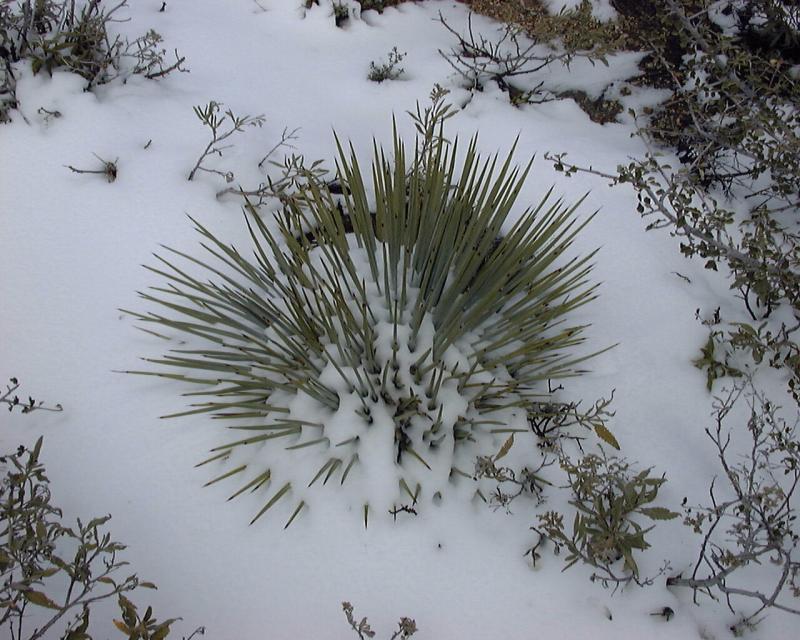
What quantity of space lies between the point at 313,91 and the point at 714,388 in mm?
2126

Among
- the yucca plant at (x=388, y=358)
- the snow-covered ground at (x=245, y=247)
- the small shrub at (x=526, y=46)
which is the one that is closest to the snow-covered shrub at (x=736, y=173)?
the snow-covered ground at (x=245, y=247)

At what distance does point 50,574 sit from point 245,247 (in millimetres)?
1302

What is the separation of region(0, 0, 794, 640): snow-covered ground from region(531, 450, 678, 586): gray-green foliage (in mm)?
74

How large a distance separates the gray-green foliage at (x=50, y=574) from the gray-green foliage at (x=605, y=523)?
1.08 m

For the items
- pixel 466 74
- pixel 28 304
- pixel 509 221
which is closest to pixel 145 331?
pixel 28 304

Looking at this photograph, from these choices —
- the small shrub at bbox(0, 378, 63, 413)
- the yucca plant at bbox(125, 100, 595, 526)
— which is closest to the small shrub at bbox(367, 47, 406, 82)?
the yucca plant at bbox(125, 100, 595, 526)

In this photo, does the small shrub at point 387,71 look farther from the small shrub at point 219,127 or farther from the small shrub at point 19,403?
the small shrub at point 19,403

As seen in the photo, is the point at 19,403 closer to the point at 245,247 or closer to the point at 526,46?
the point at 245,247

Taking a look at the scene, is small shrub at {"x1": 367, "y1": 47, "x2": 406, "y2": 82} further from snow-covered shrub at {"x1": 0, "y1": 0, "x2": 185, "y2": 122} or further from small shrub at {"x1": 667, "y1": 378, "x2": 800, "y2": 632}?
small shrub at {"x1": 667, "y1": 378, "x2": 800, "y2": 632}

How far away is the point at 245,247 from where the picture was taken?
7.93 feet

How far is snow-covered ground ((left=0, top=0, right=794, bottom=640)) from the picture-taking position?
180 centimetres

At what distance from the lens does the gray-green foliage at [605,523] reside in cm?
176

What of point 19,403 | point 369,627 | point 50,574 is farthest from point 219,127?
point 369,627

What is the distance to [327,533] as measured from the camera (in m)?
1.87
